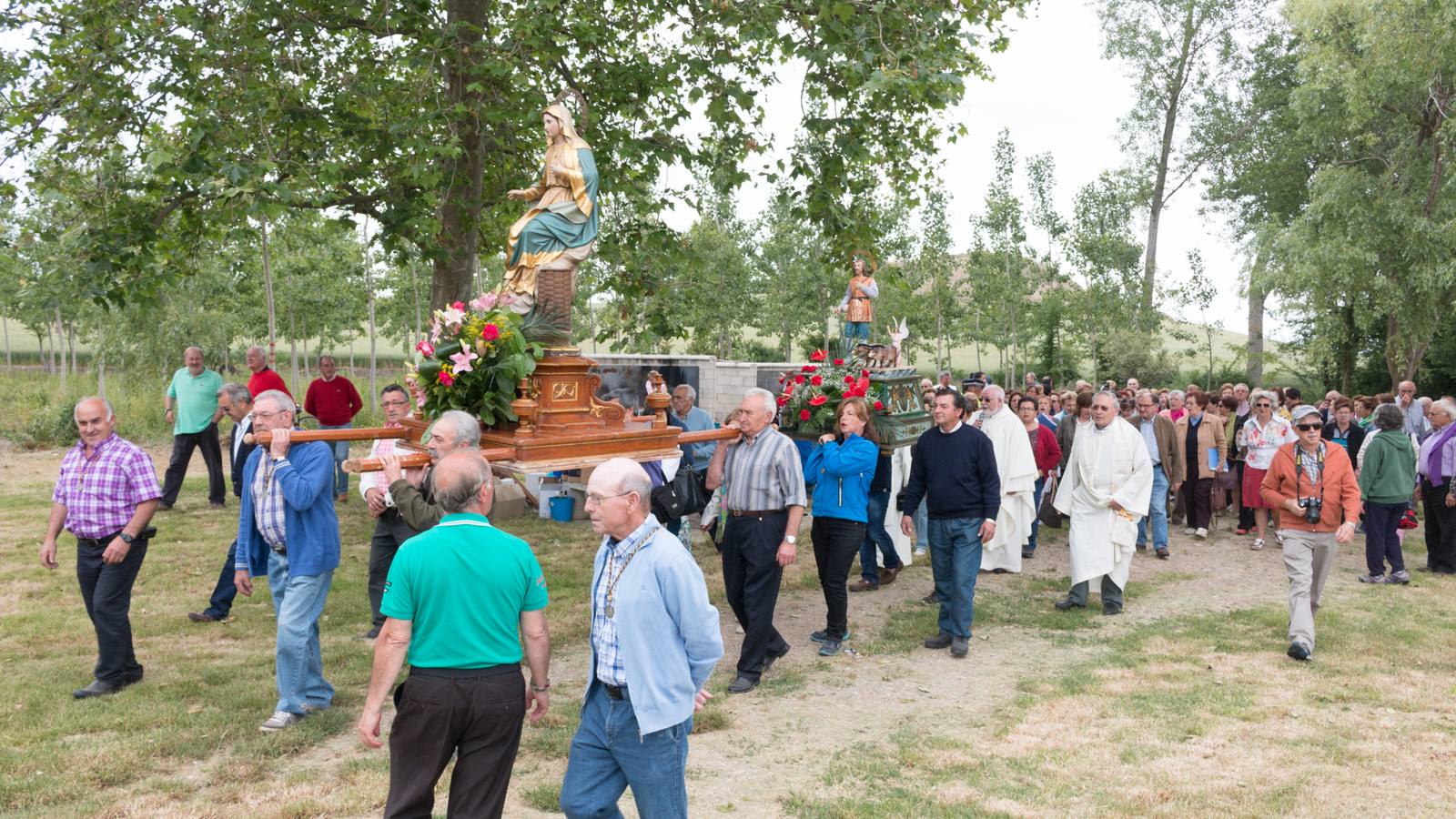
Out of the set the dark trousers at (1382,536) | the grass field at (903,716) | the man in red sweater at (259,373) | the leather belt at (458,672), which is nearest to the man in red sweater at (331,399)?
the man in red sweater at (259,373)

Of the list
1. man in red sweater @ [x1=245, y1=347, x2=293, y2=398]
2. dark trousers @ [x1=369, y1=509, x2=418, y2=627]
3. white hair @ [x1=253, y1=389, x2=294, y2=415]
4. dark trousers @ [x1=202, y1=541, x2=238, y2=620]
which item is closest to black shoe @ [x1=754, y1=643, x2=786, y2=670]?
dark trousers @ [x1=369, y1=509, x2=418, y2=627]

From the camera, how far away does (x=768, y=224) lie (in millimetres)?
33250

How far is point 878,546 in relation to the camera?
10.5 meters

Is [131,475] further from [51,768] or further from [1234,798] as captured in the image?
[1234,798]

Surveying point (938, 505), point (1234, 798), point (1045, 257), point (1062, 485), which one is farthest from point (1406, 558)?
point (1045, 257)

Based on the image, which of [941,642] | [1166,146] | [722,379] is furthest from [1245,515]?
[1166,146]

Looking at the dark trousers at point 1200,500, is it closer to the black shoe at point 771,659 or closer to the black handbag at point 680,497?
the black shoe at point 771,659

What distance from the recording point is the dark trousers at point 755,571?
6.91 m

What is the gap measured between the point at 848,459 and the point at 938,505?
3.26 ft

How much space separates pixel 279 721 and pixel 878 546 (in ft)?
20.6

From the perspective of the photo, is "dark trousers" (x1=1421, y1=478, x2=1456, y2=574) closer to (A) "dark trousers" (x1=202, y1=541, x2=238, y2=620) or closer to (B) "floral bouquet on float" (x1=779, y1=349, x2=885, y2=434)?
(B) "floral bouquet on float" (x1=779, y1=349, x2=885, y2=434)

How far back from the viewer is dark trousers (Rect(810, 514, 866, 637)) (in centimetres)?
754

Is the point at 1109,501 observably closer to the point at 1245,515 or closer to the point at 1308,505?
the point at 1308,505

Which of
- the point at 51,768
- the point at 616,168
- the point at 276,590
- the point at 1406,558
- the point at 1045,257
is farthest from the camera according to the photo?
the point at 1045,257
